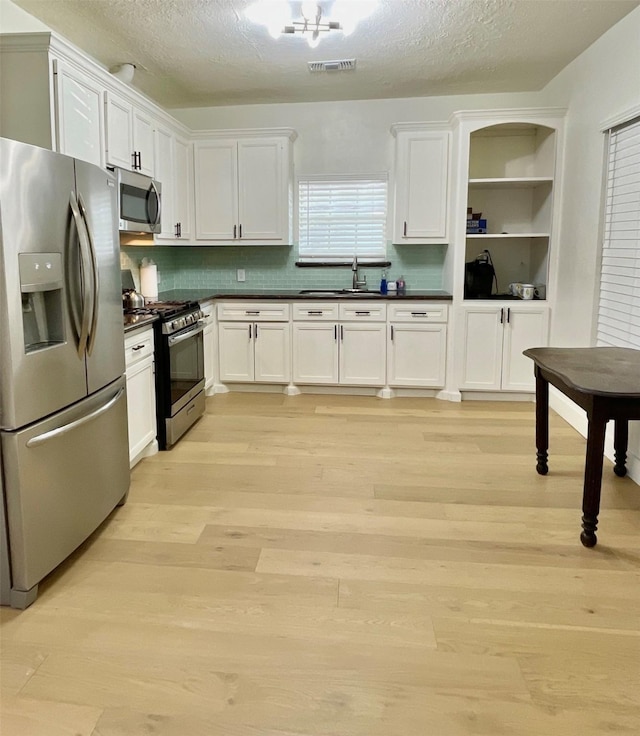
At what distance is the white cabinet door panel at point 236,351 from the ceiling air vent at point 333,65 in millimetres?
2126

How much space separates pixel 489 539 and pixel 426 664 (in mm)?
926

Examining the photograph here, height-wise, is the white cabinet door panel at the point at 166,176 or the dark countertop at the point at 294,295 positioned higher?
the white cabinet door panel at the point at 166,176

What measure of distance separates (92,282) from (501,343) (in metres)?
3.48

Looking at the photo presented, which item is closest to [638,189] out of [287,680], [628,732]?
[628,732]

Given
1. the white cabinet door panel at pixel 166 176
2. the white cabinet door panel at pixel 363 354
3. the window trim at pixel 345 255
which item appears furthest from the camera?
the window trim at pixel 345 255

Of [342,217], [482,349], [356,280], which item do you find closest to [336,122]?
[342,217]

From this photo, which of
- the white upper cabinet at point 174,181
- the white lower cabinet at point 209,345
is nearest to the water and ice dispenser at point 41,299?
the white upper cabinet at point 174,181

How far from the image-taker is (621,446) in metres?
3.25

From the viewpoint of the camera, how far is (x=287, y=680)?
5.66 ft

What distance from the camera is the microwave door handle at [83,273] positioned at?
7.33 ft

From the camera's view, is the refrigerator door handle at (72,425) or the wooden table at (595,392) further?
the wooden table at (595,392)

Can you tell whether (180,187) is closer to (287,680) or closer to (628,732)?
(287,680)

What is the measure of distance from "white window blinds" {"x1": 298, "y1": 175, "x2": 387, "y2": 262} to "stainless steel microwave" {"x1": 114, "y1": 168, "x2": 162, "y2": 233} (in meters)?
1.61

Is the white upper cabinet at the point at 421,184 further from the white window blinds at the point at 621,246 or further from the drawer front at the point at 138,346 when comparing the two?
the drawer front at the point at 138,346
